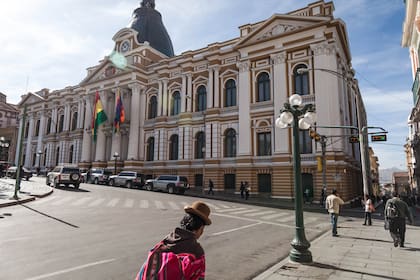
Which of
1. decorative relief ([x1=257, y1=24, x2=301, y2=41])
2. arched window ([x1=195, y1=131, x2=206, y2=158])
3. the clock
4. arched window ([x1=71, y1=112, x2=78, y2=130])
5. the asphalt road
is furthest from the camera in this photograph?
arched window ([x1=71, y1=112, x2=78, y2=130])

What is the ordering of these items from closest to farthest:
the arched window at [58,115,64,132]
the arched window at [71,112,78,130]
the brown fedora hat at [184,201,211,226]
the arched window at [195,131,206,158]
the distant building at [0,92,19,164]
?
the brown fedora hat at [184,201,211,226], the arched window at [195,131,206,158], the arched window at [71,112,78,130], the arched window at [58,115,64,132], the distant building at [0,92,19,164]

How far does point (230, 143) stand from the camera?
97.7 ft

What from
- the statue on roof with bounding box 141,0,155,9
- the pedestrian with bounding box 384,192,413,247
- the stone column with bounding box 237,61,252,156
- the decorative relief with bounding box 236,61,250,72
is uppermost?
the statue on roof with bounding box 141,0,155,9

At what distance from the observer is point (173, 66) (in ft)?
116

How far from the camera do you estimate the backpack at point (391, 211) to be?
27.8 feet

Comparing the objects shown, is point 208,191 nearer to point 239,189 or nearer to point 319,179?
point 239,189

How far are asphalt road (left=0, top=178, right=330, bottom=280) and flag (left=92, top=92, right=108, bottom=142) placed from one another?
26.1 meters

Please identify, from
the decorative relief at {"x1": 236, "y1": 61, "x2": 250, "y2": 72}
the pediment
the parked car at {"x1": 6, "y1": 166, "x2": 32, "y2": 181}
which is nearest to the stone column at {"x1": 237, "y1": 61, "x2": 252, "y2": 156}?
the decorative relief at {"x1": 236, "y1": 61, "x2": 250, "y2": 72}

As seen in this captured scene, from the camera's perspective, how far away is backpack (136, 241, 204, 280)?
80.5 inches

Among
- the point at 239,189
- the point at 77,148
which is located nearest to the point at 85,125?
the point at 77,148

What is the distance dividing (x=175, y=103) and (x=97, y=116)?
1196 centimetres

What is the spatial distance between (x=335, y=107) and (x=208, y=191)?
14.3 m

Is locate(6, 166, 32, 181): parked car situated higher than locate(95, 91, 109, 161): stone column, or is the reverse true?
locate(95, 91, 109, 161): stone column

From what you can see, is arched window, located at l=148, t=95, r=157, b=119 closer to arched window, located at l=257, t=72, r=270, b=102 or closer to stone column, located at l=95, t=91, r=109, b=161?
stone column, located at l=95, t=91, r=109, b=161
